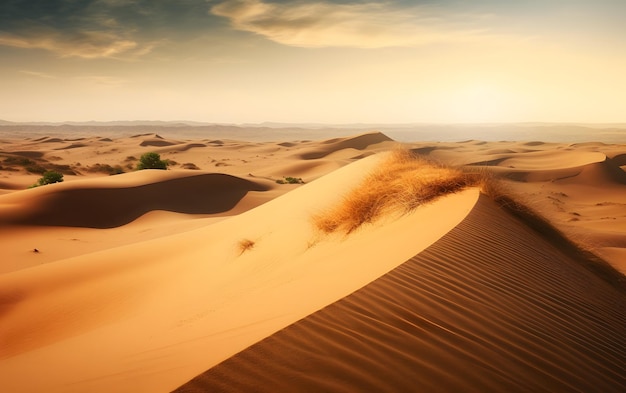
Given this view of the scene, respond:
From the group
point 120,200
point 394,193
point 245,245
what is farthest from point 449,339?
point 120,200

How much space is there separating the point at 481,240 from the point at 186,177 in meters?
19.9

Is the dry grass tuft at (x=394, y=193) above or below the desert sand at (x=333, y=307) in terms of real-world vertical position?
above

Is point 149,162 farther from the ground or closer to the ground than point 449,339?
closer to the ground

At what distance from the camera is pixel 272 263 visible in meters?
5.85

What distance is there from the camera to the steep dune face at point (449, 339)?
2070mm

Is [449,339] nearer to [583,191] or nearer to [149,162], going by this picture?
[583,191]

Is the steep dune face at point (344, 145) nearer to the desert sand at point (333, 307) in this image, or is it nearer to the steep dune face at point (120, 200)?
the steep dune face at point (120, 200)

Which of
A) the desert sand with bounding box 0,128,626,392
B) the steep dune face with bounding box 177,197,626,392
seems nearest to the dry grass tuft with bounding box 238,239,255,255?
the desert sand with bounding box 0,128,626,392

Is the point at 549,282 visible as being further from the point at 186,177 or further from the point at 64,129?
the point at 64,129

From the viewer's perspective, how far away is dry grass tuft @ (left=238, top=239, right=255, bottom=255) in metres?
7.20

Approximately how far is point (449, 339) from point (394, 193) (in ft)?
12.8

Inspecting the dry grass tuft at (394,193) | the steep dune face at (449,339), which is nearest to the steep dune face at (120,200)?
the dry grass tuft at (394,193)

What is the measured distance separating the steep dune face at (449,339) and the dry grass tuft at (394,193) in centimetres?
172

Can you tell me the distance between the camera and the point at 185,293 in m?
5.79
